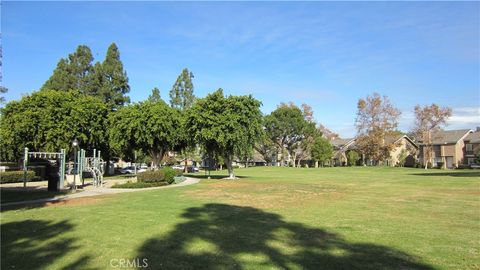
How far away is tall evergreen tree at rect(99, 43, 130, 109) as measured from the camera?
51156mm

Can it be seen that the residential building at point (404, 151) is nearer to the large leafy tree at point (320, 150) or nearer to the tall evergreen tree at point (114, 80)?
the large leafy tree at point (320, 150)

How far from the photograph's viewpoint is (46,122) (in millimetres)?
36250

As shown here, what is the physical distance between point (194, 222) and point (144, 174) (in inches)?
668

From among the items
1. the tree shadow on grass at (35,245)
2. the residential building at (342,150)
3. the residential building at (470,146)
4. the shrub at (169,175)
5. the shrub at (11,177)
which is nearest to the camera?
the tree shadow on grass at (35,245)

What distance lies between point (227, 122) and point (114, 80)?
→ 25.4 m

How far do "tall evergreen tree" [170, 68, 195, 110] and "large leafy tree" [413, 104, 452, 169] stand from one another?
127ft

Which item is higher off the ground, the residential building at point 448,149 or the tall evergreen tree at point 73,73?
the tall evergreen tree at point 73,73

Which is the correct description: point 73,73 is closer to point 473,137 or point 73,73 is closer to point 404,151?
point 404,151

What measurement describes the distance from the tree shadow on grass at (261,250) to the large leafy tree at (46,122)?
30375 millimetres

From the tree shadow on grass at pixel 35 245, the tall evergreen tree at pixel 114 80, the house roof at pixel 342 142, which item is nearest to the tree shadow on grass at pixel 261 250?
the tree shadow on grass at pixel 35 245

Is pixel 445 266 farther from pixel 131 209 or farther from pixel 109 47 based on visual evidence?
pixel 109 47

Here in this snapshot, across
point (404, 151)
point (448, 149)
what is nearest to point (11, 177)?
point (404, 151)

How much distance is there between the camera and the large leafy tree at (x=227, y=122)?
3275 cm

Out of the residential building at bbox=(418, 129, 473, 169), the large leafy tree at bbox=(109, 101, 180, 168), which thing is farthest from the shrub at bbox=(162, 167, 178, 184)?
the residential building at bbox=(418, 129, 473, 169)
